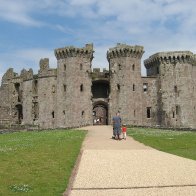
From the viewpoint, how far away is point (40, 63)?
61.6 m

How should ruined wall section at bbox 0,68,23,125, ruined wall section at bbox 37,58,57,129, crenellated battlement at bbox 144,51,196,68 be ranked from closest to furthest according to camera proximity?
ruined wall section at bbox 37,58,57,129
crenellated battlement at bbox 144,51,196,68
ruined wall section at bbox 0,68,23,125

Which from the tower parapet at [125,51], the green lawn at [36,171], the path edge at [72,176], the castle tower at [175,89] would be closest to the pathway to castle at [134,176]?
the path edge at [72,176]

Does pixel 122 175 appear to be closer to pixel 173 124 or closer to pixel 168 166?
pixel 168 166

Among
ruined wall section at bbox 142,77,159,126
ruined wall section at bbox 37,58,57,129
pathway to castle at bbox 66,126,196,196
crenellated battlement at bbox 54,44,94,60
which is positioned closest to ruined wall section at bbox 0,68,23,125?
ruined wall section at bbox 37,58,57,129

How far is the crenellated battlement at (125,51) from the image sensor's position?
58.0m

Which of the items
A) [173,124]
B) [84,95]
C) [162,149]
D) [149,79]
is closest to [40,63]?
[84,95]

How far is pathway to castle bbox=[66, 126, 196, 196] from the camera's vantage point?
428 inches

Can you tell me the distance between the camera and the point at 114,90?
57875 millimetres

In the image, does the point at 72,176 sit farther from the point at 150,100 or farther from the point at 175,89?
the point at 175,89

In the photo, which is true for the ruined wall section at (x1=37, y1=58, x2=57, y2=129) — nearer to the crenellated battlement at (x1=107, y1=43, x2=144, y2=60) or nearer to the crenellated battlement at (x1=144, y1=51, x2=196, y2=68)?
the crenellated battlement at (x1=107, y1=43, x2=144, y2=60)

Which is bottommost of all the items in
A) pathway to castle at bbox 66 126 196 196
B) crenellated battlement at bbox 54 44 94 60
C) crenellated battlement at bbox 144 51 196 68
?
pathway to castle at bbox 66 126 196 196

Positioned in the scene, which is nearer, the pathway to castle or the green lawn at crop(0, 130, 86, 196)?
the pathway to castle

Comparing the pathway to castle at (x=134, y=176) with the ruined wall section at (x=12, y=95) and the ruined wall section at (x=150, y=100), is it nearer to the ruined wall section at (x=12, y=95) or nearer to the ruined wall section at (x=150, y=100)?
the ruined wall section at (x=150, y=100)

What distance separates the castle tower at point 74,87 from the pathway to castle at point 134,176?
3850cm
